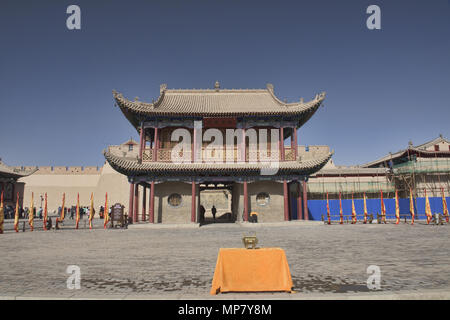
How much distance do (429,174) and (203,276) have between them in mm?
31435

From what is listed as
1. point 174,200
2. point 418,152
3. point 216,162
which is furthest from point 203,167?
point 418,152

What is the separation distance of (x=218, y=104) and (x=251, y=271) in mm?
18846

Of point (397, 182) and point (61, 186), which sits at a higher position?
point (61, 186)

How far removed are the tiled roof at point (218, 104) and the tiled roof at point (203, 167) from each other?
374 cm

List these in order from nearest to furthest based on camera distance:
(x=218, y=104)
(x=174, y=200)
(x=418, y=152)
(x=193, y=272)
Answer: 1. (x=193, y=272)
2. (x=174, y=200)
3. (x=218, y=104)
4. (x=418, y=152)

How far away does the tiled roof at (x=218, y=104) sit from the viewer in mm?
19234

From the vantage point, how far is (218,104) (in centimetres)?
2203

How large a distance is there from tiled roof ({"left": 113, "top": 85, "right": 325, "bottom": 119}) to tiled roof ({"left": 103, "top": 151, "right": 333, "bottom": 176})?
12.3 feet

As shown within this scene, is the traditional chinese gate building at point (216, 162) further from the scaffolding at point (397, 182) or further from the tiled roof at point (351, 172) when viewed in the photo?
the tiled roof at point (351, 172)

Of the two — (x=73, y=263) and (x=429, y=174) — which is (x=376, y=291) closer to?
(x=73, y=263)

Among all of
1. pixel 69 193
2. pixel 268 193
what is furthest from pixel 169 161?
pixel 69 193

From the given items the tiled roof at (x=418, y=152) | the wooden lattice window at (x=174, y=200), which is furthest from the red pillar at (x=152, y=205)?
the tiled roof at (x=418, y=152)

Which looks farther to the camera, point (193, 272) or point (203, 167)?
point (203, 167)

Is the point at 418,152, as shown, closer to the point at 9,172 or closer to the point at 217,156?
the point at 217,156
